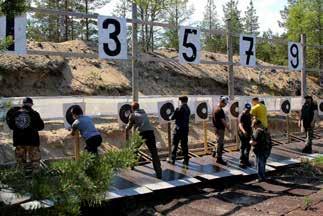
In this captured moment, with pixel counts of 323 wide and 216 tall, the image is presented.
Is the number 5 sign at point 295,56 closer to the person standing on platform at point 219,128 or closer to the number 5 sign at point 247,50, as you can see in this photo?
the number 5 sign at point 247,50

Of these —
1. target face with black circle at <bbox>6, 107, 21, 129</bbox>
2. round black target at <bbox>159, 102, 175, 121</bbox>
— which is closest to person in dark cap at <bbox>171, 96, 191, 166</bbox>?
round black target at <bbox>159, 102, 175, 121</bbox>

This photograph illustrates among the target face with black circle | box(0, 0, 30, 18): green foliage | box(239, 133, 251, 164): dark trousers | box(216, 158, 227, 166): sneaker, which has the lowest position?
box(216, 158, 227, 166): sneaker

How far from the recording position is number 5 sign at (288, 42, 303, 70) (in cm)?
1562

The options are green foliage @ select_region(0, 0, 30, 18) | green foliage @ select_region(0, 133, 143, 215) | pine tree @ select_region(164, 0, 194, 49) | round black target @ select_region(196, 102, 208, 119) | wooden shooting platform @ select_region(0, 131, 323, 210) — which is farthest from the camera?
pine tree @ select_region(164, 0, 194, 49)

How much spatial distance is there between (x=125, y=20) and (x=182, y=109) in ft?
7.57

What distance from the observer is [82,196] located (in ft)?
8.73

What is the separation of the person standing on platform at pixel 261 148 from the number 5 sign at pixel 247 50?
4.27 m

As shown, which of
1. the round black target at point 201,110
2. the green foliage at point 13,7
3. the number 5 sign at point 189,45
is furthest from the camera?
the round black target at point 201,110

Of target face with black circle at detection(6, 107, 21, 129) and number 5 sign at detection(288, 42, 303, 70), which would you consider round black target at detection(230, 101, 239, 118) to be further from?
target face with black circle at detection(6, 107, 21, 129)

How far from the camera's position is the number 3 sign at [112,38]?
10.2 m

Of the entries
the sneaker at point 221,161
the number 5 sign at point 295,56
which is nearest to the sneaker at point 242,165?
the sneaker at point 221,161

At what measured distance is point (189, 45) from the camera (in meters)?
12.1

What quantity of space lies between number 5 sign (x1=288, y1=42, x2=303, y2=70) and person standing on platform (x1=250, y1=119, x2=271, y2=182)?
6.42 m

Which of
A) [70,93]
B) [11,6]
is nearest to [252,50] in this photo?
[70,93]
